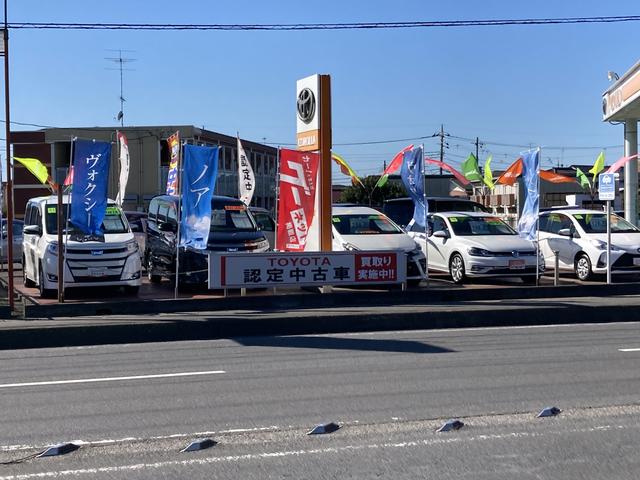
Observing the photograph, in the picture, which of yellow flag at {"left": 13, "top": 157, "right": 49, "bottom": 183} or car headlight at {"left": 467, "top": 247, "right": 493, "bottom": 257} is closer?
car headlight at {"left": 467, "top": 247, "right": 493, "bottom": 257}

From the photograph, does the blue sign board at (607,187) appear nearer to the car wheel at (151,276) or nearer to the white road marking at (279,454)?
the car wheel at (151,276)

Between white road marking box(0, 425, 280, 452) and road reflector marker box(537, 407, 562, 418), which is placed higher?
road reflector marker box(537, 407, 562, 418)

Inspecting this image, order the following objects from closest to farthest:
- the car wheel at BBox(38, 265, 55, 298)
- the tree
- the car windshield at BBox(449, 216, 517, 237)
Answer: the car wheel at BBox(38, 265, 55, 298) < the car windshield at BBox(449, 216, 517, 237) < the tree

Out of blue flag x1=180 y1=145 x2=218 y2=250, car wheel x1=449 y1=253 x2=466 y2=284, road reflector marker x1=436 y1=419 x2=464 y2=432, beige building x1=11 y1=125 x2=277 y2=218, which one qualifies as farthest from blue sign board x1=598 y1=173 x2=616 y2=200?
beige building x1=11 y1=125 x2=277 y2=218

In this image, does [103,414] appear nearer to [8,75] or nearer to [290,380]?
[290,380]

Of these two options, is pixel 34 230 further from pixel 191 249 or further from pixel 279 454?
pixel 279 454

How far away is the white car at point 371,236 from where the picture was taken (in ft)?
57.8

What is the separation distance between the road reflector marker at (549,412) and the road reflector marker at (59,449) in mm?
3823

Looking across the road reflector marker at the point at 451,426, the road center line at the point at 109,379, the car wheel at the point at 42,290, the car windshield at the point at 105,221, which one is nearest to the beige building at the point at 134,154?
the car windshield at the point at 105,221

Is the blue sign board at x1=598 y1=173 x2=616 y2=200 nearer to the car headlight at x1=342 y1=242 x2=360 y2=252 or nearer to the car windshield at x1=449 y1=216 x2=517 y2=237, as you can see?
the car windshield at x1=449 y1=216 x2=517 y2=237

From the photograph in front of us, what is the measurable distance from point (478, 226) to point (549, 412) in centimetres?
1251

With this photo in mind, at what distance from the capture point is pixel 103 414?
7.53 meters

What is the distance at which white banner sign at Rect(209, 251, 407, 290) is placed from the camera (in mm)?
15078

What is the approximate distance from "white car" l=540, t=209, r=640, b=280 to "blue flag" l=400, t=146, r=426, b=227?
3817 millimetres
